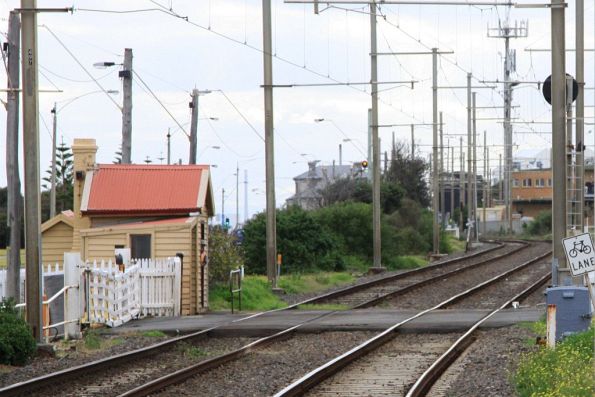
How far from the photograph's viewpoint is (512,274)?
4506 centimetres

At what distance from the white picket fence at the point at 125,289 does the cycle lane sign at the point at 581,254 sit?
10074 mm

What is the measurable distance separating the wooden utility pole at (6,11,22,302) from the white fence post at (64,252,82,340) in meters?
4.22

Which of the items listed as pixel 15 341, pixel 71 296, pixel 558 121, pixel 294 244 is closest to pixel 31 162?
pixel 15 341

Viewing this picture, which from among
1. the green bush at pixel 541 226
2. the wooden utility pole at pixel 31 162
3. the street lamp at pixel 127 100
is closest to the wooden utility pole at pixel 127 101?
the street lamp at pixel 127 100

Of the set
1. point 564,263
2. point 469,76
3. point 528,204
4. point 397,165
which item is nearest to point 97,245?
point 564,263

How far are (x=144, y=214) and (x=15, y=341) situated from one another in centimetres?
1190

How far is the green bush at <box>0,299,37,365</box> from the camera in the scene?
1778 cm

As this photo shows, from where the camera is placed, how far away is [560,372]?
1322 centimetres

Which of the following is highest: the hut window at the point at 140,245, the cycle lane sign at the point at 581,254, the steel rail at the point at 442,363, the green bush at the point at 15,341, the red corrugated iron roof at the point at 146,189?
the red corrugated iron roof at the point at 146,189

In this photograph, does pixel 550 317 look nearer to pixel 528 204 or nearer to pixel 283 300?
pixel 283 300

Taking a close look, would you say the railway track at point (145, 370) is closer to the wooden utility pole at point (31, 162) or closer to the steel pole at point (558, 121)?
the wooden utility pole at point (31, 162)

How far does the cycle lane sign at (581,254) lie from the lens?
14.9 metres

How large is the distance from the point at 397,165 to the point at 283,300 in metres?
58.7

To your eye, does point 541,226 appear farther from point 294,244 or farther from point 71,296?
point 71,296
